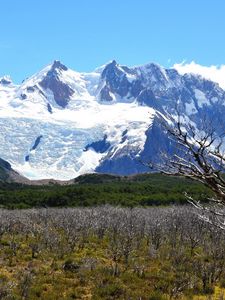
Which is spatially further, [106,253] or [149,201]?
[149,201]

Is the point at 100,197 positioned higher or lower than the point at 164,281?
higher

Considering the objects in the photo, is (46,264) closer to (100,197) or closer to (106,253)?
(106,253)

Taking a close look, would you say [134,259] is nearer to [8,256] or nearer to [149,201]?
[8,256]

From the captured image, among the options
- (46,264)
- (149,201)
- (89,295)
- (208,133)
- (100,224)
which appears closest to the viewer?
(208,133)

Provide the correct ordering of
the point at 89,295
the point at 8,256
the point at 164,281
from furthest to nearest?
the point at 8,256
the point at 164,281
the point at 89,295

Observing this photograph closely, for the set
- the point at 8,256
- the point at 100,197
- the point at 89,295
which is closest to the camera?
the point at 89,295

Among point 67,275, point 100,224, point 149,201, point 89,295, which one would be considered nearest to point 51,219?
point 100,224

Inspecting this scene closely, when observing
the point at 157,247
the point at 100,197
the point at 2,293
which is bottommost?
the point at 2,293

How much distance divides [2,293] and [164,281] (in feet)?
28.8

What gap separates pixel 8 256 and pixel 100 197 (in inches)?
2871

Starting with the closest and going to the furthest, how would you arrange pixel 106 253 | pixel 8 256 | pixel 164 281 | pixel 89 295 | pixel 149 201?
pixel 89 295, pixel 164 281, pixel 8 256, pixel 106 253, pixel 149 201

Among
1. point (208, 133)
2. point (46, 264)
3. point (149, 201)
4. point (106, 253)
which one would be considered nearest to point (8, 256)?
point (46, 264)

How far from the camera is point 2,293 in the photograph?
66.9ft

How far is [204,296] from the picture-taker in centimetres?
2366
